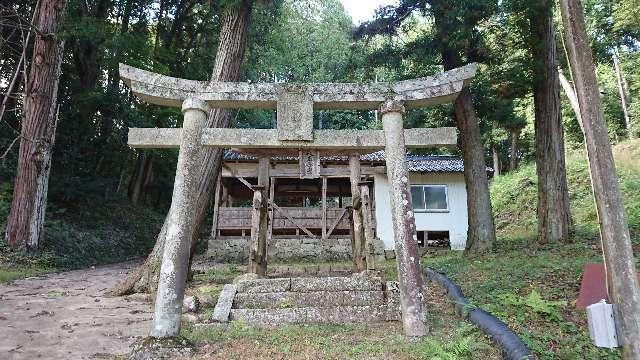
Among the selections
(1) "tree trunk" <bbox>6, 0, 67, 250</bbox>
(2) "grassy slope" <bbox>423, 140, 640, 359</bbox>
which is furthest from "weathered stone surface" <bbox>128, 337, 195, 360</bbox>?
(1) "tree trunk" <bbox>6, 0, 67, 250</bbox>

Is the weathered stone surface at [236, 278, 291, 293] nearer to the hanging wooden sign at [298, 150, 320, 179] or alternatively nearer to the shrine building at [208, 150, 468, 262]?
the hanging wooden sign at [298, 150, 320, 179]

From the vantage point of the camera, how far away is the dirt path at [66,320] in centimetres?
478

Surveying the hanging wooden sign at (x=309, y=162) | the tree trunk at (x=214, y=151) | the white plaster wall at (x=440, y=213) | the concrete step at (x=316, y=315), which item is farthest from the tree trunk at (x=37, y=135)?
the white plaster wall at (x=440, y=213)

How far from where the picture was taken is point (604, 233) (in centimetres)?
357

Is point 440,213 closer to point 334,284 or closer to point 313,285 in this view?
point 334,284

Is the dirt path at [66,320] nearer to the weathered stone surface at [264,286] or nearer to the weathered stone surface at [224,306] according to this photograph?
the weathered stone surface at [224,306]

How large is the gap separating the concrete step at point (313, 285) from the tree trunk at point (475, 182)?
5.42 m

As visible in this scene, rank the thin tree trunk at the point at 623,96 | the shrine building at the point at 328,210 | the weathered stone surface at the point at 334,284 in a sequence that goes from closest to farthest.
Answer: the weathered stone surface at the point at 334,284, the shrine building at the point at 328,210, the thin tree trunk at the point at 623,96

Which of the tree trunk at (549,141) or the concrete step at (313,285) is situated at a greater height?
the tree trunk at (549,141)

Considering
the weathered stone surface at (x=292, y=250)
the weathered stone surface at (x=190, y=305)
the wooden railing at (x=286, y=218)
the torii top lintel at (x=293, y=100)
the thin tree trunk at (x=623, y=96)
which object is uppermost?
the thin tree trunk at (x=623, y=96)

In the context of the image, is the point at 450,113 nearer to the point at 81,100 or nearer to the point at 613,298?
the point at 613,298

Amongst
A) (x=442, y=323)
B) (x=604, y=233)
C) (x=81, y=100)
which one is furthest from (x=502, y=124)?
(x=81, y=100)

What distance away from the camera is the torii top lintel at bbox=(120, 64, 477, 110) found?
575 centimetres

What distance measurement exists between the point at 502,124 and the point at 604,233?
31.6 feet
